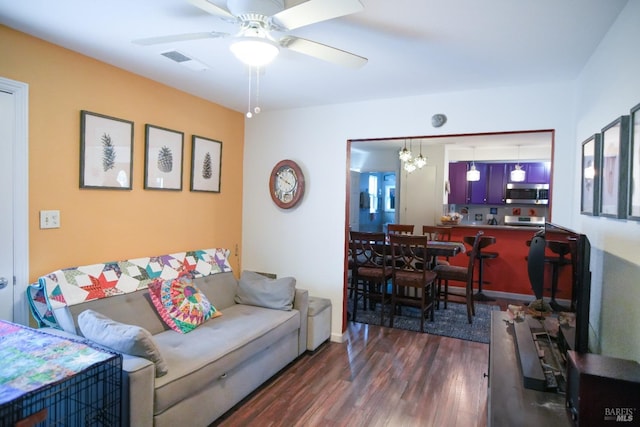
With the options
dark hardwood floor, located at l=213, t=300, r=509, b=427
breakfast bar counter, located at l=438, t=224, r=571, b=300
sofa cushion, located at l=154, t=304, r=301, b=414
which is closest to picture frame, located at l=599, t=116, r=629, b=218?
dark hardwood floor, located at l=213, t=300, r=509, b=427

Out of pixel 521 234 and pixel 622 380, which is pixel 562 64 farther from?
pixel 521 234

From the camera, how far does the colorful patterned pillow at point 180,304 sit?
2736 mm

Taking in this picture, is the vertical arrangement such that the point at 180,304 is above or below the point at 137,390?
above

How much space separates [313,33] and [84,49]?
5.23 ft

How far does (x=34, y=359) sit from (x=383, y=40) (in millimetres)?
2425

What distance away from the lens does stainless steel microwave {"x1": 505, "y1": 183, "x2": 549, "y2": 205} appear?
6.92 meters

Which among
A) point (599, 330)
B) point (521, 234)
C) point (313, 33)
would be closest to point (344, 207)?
point (313, 33)

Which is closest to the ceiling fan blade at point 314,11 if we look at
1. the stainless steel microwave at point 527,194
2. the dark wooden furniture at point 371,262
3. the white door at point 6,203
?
the white door at point 6,203

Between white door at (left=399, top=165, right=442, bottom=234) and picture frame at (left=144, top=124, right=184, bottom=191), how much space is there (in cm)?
A: 465

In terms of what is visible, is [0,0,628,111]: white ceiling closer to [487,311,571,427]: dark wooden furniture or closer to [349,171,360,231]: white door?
[487,311,571,427]: dark wooden furniture

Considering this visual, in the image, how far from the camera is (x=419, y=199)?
22.9 feet

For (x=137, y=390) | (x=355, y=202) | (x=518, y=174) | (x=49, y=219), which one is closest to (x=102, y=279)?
(x=49, y=219)
